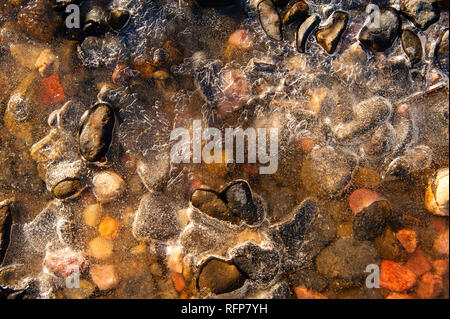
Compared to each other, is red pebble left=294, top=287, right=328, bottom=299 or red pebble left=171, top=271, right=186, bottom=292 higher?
red pebble left=171, top=271, right=186, bottom=292

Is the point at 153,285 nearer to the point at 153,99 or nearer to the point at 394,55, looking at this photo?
the point at 153,99

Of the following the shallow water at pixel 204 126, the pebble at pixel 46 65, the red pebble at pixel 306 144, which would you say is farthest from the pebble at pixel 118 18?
the red pebble at pixel 306 144

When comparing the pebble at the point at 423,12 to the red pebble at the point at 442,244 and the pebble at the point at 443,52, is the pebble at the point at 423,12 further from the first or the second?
the red pebble at the point at 442,244

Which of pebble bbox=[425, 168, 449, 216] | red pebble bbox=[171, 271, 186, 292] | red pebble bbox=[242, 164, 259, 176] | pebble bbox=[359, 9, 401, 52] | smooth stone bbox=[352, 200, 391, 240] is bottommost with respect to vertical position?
red pebble bbox=[171, 271, 186, 292]

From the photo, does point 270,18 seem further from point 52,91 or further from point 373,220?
point 52,91

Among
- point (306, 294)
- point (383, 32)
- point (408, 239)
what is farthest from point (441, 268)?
point (383, 32)

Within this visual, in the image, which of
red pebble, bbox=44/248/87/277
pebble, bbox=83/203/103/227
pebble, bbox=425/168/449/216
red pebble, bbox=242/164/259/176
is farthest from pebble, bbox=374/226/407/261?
red pebble, bbox=44/248/87/277

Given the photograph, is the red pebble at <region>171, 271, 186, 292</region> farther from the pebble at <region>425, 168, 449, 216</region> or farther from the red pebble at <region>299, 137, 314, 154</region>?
the pebble at <region>425, 168, 449, 216</region>
